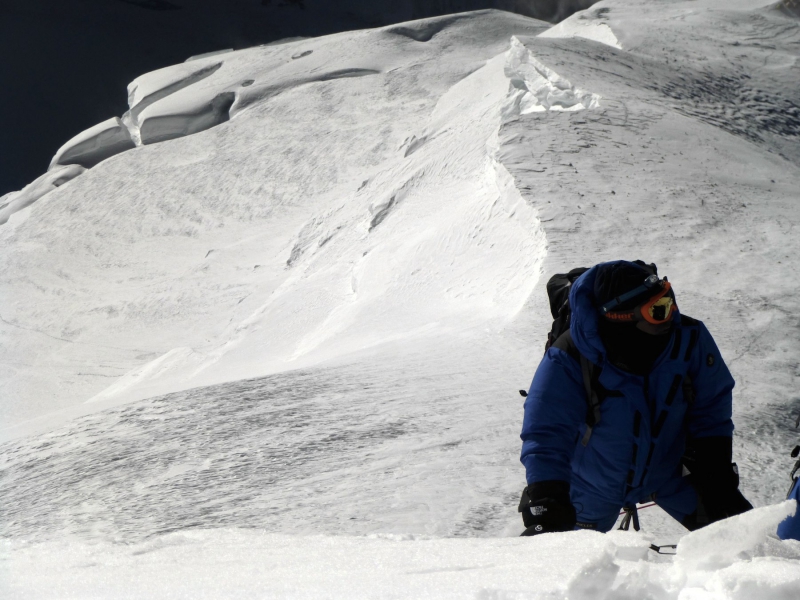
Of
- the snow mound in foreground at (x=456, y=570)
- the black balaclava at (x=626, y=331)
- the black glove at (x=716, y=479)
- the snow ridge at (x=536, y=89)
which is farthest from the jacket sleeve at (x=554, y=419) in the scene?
the snow ridge at (x=536, y=89)

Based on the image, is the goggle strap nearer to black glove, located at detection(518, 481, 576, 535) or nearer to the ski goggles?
the ski goggles

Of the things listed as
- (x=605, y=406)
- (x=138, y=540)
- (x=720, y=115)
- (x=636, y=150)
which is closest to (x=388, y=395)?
(x=138, y=540)

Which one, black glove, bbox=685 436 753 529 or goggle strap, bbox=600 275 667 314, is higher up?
goggle strap, bbox=600 275 667 314

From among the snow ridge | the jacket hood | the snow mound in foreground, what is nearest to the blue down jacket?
the jacket hood

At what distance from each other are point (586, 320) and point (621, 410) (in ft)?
0.85

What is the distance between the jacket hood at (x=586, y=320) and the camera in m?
1.95

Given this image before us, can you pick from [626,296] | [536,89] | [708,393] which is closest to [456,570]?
[626,296]

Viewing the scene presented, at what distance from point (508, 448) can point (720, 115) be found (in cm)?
647

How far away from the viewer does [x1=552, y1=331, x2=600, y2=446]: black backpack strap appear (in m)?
2.00

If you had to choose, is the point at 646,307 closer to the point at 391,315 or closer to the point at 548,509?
the point at 548,509

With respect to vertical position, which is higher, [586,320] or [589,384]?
[586,320]

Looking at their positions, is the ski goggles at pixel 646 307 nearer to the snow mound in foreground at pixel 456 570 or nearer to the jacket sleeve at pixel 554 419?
the jacket sleeve at pixel 554 419

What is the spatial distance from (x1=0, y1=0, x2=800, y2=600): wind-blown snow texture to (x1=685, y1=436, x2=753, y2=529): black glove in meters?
0.50

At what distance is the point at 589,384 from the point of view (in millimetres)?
2004
